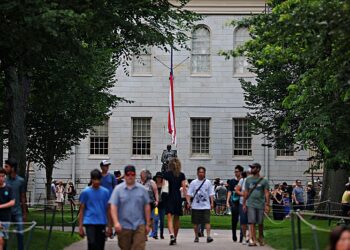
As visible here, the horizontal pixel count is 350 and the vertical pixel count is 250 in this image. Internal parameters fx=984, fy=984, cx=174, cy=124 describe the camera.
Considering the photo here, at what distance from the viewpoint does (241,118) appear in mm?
61031

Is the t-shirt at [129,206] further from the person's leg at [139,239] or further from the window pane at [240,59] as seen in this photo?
the window pane at [240,59]

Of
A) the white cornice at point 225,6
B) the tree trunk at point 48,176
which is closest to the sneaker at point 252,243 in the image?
the tree trunk at point 48,176

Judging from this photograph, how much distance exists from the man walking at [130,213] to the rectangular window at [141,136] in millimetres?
45594

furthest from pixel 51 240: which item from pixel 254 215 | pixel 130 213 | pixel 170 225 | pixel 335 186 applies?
pixel 335 186

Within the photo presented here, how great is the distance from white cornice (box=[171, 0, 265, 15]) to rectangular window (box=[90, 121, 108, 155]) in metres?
9.35

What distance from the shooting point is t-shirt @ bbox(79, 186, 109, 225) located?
1592cm

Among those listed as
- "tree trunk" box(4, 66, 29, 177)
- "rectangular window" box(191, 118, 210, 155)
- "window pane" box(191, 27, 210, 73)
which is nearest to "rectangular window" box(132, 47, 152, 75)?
"window pane" box(191, 27, 210, 73)

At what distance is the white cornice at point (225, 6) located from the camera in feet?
200

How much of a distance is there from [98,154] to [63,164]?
236cm

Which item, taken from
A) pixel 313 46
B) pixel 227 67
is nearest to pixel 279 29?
pixel 313 46

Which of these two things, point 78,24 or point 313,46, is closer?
point 313,46

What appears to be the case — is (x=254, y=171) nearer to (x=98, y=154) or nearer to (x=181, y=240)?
(x=181, y=240)

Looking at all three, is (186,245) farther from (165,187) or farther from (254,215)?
(254,215)

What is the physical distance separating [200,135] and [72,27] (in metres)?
41.6
